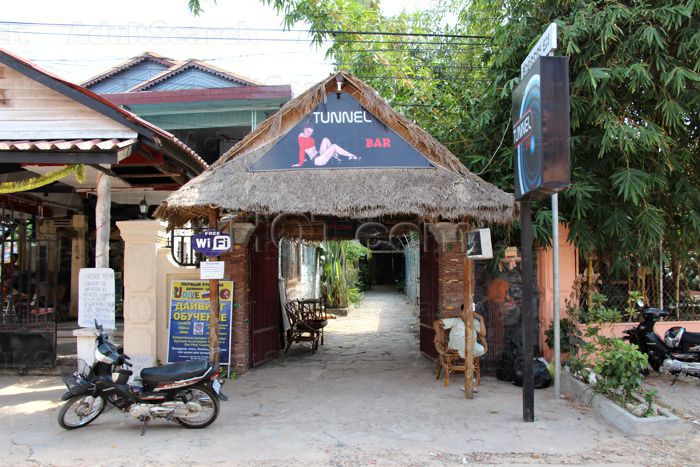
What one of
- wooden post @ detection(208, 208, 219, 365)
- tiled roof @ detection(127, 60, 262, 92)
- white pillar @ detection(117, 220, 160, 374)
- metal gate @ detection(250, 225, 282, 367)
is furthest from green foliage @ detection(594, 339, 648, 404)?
tiled roof @ detection(127, 60, 262, 92)

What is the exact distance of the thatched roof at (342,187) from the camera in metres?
6.98

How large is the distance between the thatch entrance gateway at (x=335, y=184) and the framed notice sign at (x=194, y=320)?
167mm

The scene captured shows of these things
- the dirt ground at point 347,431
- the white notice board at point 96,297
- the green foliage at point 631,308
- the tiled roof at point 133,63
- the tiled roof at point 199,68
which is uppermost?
the tiled roof at point 133,63

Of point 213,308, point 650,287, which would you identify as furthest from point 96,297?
point 650,287

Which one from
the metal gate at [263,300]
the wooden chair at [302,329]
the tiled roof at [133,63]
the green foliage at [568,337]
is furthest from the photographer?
the tiled roof at [133,63]

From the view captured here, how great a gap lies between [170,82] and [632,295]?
1343cm

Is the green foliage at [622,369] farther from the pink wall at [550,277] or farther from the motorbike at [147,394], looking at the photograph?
the motorbike at [147,394]

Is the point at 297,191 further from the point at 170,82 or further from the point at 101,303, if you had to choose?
the point at 170,82

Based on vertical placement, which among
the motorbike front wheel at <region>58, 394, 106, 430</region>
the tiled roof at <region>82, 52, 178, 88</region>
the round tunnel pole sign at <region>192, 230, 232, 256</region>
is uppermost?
the tiled roof at <region>82, 52, 178, 88</region>

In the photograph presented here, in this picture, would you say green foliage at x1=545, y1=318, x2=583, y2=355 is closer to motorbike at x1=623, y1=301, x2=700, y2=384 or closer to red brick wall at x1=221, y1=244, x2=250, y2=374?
motorbike at x1=623, y1=301, x2=700, y2=384

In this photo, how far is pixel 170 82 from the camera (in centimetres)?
1528

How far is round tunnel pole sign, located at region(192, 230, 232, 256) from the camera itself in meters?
7.20

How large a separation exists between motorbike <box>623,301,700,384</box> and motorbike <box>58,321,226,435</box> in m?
6.26

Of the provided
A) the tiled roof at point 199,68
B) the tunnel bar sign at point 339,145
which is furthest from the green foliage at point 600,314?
the tiled roof at point 199,68
